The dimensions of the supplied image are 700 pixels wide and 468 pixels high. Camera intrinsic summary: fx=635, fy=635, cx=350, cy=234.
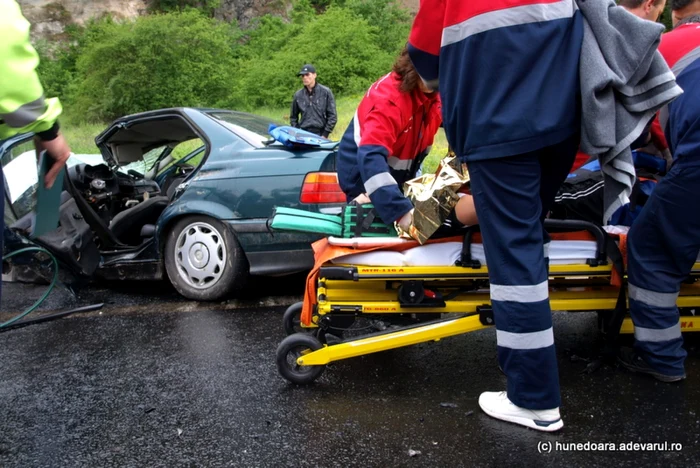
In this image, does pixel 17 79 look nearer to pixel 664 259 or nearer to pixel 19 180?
pixel 664 259

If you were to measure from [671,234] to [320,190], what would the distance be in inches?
89.6

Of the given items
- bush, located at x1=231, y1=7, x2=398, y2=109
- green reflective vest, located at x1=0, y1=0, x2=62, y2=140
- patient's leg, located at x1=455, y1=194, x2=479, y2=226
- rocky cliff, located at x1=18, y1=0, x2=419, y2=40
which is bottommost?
bush, located at x1=231, y1=7, x2=398, y2=109

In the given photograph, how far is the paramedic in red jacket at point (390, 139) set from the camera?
2938mm

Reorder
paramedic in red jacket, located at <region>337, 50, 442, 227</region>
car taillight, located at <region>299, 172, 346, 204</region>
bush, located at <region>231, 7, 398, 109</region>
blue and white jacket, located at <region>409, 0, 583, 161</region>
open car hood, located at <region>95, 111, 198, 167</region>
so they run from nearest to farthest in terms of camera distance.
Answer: blue and white jacket, located at <region>409, 0, 583, 161</region> → paramedic in red jacket, located at <region>337, 50, 442, 227</region> → car taillight, located at <region>299, 172, 346, 204</region> → open car hood, located at <region>95, 111, 198, 167</region> → bush, located at <region>231, 7, 398, 109</region>

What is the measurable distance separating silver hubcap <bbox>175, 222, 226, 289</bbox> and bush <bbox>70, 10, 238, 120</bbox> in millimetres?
17995

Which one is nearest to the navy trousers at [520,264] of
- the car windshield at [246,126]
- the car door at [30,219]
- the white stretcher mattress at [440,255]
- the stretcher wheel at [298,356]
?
the white stretcher mattress at [440,255]

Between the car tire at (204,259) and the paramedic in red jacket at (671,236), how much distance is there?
2670 millimetres

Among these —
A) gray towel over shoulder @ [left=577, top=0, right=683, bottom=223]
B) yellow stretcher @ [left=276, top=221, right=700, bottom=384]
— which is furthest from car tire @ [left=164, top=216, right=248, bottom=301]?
gray towel over shoulder @ [left=577, top=0, right=683, bottom=223]

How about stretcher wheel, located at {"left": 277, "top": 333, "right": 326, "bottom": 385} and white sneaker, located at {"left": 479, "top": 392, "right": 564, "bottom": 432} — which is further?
stretcher wheel, located at {"left": 277, "top": 333, "right": 326, "bottom": 385}

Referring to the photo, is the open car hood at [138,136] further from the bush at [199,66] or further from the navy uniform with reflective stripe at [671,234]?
the bush at [199,66]

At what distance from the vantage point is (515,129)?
226 centimetres

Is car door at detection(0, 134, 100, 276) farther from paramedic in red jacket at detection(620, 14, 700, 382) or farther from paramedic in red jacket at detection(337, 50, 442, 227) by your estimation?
paramedic in red jacket at detection(620, 14, 700, 382)

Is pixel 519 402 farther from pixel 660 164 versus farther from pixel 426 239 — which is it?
pixel 660 164

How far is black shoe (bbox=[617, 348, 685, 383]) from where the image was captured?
2.85 m
